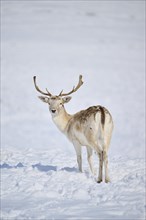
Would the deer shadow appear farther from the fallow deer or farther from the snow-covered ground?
the fallow deer

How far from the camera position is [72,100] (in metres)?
20.0

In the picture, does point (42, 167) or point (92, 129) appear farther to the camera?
point (42, 167)

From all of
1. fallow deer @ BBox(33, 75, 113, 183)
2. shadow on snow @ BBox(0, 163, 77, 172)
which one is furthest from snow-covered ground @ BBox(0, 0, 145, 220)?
fallow deer @ BBox(33, 75, 113, 183)

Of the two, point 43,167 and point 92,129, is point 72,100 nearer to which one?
point 43,167

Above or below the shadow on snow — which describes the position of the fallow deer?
above

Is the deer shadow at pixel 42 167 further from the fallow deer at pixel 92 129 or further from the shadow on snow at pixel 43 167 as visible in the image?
the fallow deer at pixel 92 129

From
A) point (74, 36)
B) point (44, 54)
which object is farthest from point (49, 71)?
point (74, 36)

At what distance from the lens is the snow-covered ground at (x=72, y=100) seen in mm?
7711

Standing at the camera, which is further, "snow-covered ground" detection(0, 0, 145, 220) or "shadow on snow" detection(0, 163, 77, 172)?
"shadow on snow" detection(0, 163, 77, 172)

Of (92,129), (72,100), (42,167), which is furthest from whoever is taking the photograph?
(72,100)

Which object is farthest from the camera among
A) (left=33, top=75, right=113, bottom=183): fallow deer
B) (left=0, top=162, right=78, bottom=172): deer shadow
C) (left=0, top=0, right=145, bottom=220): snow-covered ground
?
(left=0, top=162, right=78, bottom=172): deer shadow

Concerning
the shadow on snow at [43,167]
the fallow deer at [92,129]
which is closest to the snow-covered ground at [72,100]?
the shadow on snow at [43,167]

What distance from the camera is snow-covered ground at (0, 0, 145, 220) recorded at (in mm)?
7711

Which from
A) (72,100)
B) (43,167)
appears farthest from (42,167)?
(72,100)
